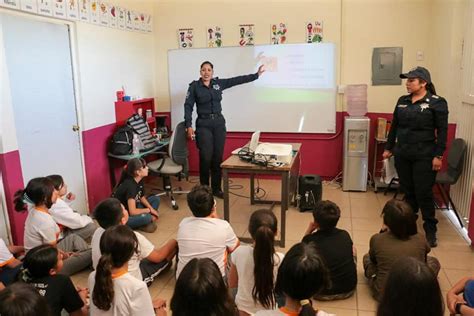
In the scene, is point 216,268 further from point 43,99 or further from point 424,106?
point 43,99

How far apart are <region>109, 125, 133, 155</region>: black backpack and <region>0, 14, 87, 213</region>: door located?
42 centimetres

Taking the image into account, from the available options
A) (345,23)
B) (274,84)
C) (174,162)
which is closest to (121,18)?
(174,162)

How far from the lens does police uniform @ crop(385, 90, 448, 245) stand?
3266 mm

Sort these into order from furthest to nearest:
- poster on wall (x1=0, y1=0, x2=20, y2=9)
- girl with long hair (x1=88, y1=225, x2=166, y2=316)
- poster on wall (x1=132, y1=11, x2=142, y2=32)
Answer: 1. poster on wall (x1=132, y1=11, x2=142, y2=32)
2. poster on wall (x1=0, y1=0, x2=20, y2=9)
3. girl with long hair (x1=88, y1=225, x2=166, y2=316)

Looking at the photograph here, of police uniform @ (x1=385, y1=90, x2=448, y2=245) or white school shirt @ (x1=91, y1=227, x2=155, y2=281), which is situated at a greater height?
police uniform @ (x1=385, y1=90, x2=448, y2=245)

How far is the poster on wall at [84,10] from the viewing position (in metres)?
4.02

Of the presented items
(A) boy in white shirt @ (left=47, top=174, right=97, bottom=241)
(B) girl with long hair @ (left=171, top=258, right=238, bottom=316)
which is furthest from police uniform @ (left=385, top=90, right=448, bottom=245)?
(A) boy in white shirt @ (left=47, top=174, right=97, bottom=241)

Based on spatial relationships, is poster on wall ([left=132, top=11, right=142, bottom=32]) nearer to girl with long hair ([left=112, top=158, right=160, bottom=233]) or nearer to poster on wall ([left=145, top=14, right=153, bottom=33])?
poster on wall ([left=145, top=14, right=153, bottom=33])

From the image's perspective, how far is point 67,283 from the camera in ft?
6.42

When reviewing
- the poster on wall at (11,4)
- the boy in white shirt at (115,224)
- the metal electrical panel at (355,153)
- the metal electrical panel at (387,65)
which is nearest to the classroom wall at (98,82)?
the poster on wall at (11,4)

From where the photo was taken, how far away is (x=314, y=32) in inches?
201

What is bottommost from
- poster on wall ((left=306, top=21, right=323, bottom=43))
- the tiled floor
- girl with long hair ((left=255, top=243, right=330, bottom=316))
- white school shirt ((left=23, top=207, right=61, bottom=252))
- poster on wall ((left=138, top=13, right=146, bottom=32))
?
the tiled floor

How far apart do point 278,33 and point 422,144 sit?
2564 mm

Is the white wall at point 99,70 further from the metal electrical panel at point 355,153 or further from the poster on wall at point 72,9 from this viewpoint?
the metal electrical panel at point 355,153
